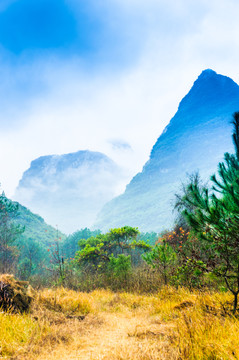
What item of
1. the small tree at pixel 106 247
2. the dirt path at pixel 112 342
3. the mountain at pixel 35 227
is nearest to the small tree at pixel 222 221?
the dirt path at pixel 112 342

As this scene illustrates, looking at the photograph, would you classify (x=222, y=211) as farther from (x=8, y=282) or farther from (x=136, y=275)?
(x=136, y=275)

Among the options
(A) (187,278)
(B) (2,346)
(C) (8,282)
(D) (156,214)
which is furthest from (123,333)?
(D) (156,214)

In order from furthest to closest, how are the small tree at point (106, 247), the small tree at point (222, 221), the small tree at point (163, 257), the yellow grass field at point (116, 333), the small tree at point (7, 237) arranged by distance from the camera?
the small tree at point (7, 237) → the small tree at point (106, 247) → the small tree at point (163, 257) → the small tree at point (222, 221) → the yellow grass field at point (116, 333)

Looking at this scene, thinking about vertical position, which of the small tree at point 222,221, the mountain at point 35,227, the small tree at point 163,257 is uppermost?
the mountain at point 35,227

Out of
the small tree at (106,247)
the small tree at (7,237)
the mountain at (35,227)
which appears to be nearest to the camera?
the small tree at (106,247)

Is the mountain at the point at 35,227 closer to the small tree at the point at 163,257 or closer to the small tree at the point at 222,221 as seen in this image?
the small tree at the point at 163,257

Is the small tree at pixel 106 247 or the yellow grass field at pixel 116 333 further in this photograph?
the small tree at pixel 106 247

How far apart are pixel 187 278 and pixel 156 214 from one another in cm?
15514

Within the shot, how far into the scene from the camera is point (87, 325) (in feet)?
13.0

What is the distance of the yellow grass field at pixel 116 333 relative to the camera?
2217 mm

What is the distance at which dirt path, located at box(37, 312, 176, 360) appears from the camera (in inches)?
94.4

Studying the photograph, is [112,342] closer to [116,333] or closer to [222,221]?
[116,333]

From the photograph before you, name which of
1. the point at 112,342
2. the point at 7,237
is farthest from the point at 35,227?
the point at 112,342

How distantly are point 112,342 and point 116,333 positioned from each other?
21.3 inches
